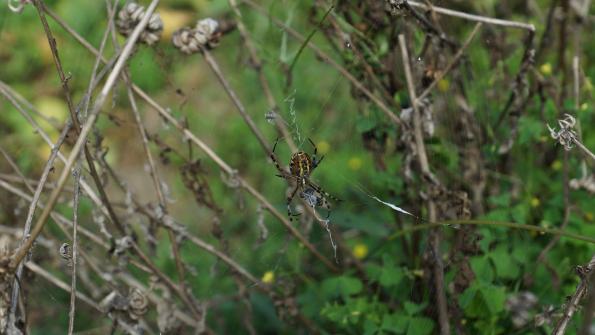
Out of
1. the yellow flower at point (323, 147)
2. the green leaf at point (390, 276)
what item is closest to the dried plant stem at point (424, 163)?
the green leaf at point (390, 276)

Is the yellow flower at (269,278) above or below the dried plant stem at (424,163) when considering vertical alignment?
below

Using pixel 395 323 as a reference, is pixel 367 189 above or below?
above

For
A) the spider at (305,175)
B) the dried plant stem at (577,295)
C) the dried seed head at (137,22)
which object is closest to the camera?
the dried plant stem at (577,295)

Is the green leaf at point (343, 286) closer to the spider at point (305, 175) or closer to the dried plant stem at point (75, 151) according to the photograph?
the spider at point (305, 175)

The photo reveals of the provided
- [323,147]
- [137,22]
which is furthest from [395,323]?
[137,22]

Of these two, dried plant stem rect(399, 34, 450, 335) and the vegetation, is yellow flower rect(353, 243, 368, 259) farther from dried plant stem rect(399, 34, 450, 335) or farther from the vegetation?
dried plant stem rect(399, 34, 450, 335)

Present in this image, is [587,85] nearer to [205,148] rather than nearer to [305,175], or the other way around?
[305,175]

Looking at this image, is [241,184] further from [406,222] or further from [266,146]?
[406,222]

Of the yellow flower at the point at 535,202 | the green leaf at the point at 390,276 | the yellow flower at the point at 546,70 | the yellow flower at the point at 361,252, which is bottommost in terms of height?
the green leaf at the point at 390,276
